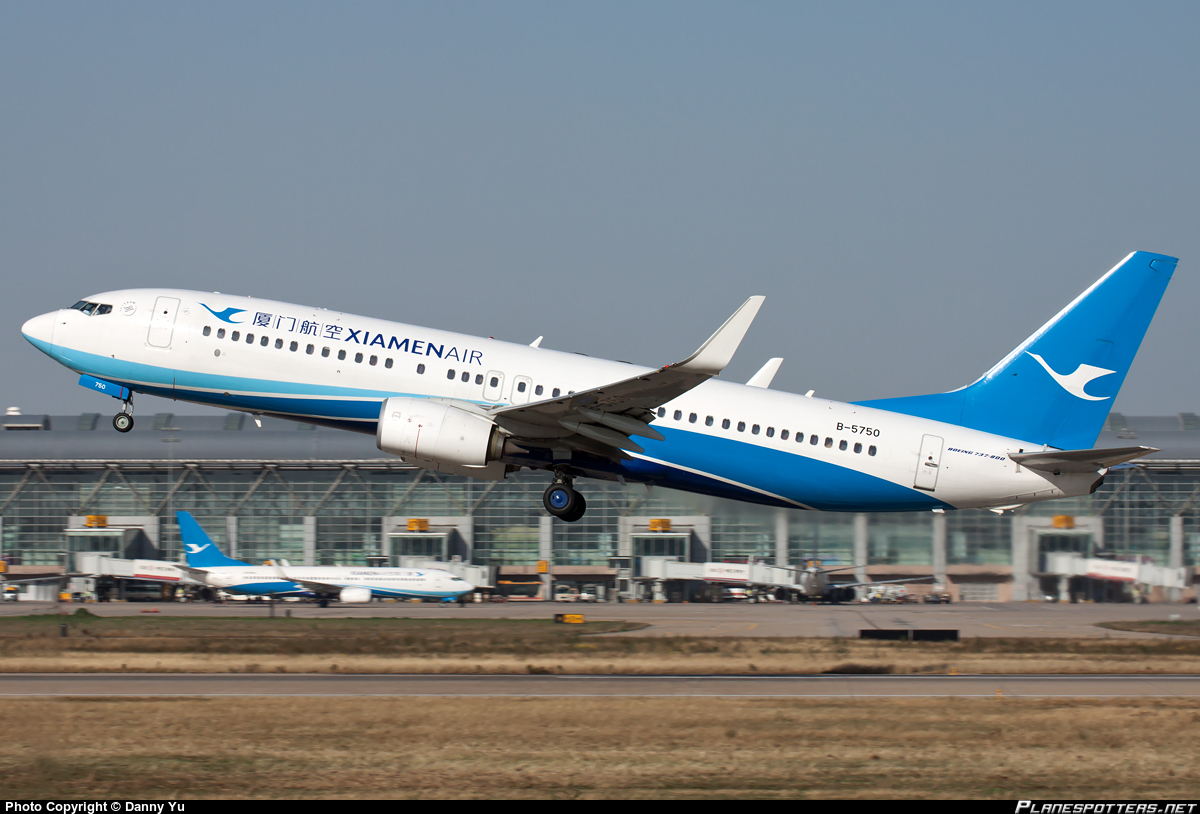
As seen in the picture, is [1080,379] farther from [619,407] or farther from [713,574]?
[713,574]

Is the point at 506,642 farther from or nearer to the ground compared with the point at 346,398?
nearer to the ground

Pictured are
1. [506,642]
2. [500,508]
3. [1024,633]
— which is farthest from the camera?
[500,508]

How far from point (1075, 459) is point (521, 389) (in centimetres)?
1453

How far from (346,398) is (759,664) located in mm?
15789

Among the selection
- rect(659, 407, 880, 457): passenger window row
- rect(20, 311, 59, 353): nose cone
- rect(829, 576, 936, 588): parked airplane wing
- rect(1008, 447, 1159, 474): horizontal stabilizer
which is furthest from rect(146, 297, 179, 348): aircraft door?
rect(829, 576, 936, 588): parked airplane wing

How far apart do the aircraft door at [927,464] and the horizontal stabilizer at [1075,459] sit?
198 cm

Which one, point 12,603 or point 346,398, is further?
point 12,603

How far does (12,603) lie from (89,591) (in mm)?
7522

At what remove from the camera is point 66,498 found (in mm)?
92812

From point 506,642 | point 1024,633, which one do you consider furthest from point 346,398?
point 1024,633

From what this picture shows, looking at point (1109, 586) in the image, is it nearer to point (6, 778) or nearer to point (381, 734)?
point (381, 734)

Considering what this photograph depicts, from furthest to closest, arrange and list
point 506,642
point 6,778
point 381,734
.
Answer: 1. point 506,642
2. point 381,734
3. point 6,778

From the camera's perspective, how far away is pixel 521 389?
31031mm

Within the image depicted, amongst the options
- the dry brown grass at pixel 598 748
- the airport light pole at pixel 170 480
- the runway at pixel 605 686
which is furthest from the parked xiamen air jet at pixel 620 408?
Answer: the airport light pole at pixel 170 480
